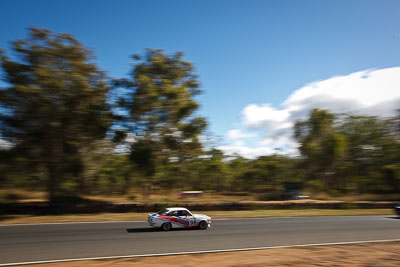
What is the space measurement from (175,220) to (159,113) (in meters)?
13.5

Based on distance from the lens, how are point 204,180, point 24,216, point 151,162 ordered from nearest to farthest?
point 24,216
point 151,162
point 204,180

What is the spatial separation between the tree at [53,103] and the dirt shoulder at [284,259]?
1604cm

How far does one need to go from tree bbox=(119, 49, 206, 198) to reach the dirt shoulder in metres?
16.9

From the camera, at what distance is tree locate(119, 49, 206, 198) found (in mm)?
25859

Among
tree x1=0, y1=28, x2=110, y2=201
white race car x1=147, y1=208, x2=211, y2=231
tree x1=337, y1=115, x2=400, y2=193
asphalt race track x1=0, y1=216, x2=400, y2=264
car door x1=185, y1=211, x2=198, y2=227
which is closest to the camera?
asphalt race track x1=0, y1=216, x2=400, y2=264

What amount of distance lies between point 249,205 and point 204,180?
1812 cm

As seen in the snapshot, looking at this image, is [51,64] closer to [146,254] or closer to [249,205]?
[146,254]

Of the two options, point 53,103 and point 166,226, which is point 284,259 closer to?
point 166,226

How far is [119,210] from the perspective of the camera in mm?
23375

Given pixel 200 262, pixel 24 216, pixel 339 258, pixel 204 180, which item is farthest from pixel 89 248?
pixel 204 180

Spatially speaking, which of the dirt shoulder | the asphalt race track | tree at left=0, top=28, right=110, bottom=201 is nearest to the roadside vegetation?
tree at left=0, top=28, right=110, bottom=201

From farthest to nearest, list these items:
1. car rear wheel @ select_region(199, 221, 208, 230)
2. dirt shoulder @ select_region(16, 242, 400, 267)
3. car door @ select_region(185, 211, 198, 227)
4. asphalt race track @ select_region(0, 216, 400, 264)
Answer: car rear wheel @ select_region(199, 221, 208, 230) → car door @ select_region(185, 211, 198, 227) → asphalt race track @ select_region(0, 216, 400, 264) → dirt shoulder @ select_region(16, 242, 400, 267)

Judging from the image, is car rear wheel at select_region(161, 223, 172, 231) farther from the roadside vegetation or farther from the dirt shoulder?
the roadside vegetation

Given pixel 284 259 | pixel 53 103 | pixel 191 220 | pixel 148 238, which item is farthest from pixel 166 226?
pixel 53 103
